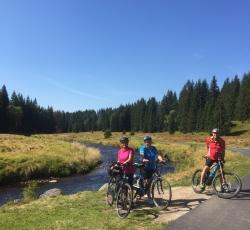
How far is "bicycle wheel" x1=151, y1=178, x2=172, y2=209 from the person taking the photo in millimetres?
12834

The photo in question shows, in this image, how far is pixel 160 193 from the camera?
1298cm

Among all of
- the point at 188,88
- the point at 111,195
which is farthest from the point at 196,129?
the point at 111,195

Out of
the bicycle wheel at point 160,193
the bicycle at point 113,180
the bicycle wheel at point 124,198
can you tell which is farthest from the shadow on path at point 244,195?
the bicycle at point 113,180

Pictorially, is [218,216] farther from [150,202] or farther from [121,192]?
[121,192]

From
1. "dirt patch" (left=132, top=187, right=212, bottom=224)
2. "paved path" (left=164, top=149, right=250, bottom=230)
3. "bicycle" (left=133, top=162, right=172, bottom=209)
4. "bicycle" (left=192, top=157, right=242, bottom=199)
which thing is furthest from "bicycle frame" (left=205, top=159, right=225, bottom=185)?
"bicycle" (left=133, top=162, right=172, bottom=209)

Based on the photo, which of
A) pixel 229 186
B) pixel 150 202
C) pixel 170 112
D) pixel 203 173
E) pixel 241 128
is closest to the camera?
pixel 150 202

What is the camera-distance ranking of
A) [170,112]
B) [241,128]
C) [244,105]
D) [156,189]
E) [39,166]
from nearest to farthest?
[156,189]
[39,166]
[241,128]
[244,105]
[170,112]

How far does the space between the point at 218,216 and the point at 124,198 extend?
116 inches

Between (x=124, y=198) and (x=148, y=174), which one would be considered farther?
(x=148, y=174)

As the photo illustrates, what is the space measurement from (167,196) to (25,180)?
21655mm

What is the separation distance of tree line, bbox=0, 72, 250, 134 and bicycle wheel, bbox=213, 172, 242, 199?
270 ft

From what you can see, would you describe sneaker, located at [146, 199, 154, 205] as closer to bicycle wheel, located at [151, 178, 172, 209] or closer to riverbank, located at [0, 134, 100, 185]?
bicycle wheel, located at [151, 178, 172, 209]

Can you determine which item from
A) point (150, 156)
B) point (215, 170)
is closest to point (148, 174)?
point (150, 156)

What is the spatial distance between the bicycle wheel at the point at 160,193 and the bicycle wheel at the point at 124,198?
110 centimetres
